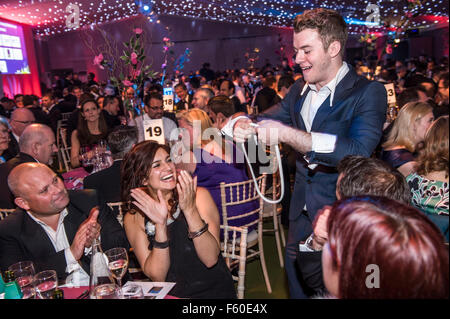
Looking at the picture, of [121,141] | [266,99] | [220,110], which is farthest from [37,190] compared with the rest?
[266,99]

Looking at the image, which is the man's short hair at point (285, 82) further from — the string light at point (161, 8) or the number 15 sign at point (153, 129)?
the number 15 sign at point (153, 129)

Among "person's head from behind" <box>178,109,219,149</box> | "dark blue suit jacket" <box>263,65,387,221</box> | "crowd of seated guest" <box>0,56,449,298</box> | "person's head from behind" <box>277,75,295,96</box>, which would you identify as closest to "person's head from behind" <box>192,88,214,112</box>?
"crowd of seated guest" <box>0,56,449,298</box>

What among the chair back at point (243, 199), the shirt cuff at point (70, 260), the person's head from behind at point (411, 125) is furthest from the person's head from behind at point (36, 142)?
the person's head from behind at point (411, 125)

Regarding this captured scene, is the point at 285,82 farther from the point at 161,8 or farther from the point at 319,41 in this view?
the point at 161,8

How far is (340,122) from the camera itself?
161 centimetres

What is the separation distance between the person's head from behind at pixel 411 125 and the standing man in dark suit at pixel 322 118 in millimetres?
1525

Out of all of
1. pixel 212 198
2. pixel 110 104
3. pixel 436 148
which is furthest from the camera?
pixel 110 104

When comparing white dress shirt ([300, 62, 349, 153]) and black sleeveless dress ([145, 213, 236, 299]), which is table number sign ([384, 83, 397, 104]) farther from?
black sleeveless dress ([145, 213, 236, 299])

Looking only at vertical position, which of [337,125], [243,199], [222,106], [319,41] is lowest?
[243,199]

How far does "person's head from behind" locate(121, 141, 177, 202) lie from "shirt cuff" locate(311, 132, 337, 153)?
1.04 m

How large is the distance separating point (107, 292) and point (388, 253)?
3.47ft

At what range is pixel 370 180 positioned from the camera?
1.44m
